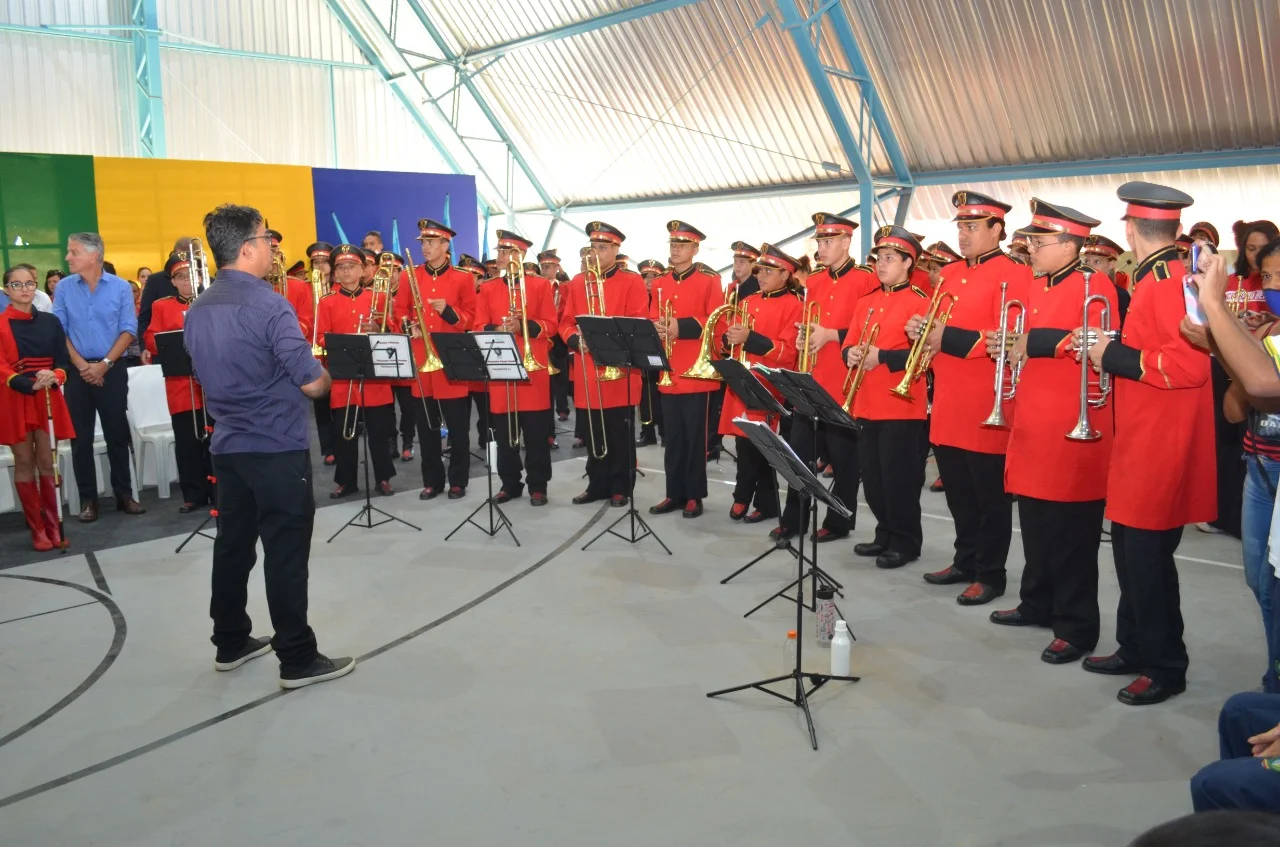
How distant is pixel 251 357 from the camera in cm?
429

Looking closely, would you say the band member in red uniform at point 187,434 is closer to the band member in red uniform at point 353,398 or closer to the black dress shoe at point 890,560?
the band member in red uniform at point 353,398

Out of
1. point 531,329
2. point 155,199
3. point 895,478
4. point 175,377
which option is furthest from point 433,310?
point 155,199

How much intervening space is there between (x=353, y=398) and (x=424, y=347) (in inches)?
29.1

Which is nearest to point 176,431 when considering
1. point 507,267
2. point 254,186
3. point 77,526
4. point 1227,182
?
point 77,526

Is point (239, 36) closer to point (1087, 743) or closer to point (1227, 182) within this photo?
point (1227, 182)

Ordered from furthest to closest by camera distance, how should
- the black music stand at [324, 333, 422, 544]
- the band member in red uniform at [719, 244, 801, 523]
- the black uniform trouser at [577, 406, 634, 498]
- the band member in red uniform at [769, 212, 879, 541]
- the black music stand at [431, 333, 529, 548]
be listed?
the black uniform trouser at [577, 406, 634, 498], the black music stand at [324, 333, 422, 544], the band member in red uniform at [719, 244, 801, 523], the black music stand at [431, 333, 529, 548], the band member in red uniform at [769, 212, 879, 541]

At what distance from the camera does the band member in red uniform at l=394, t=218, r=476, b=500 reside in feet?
27.4

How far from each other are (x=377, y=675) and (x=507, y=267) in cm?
432

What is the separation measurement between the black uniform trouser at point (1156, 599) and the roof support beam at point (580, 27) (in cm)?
1299

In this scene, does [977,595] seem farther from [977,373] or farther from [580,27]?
[580,27]

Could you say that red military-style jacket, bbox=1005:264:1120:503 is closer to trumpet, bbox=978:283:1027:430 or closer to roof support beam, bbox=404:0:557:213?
trumpet, bbox=978:283:1027:430

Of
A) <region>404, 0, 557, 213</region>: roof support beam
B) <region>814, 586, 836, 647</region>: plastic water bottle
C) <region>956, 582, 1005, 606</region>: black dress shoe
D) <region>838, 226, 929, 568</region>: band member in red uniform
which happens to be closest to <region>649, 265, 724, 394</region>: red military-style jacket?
<region>838, 226, 929, 568</region>: band member in red uniform

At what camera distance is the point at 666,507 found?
7.68m

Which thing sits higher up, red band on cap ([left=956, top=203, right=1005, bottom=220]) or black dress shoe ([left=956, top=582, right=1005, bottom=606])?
red band on cap ([left=956, top=203, right=1005, bottom=220])
